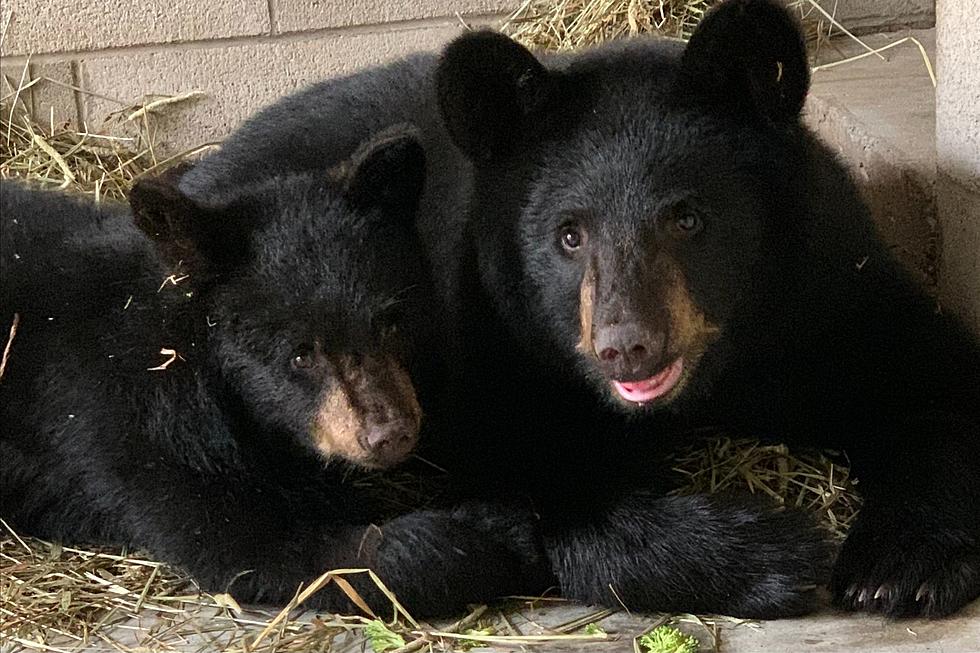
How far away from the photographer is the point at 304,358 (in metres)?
3.52

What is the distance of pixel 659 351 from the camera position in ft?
10.7

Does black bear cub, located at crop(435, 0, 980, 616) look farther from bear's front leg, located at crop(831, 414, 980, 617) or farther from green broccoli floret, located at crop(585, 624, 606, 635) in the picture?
green broccoli floret, located at crop(585, 624, 606, 635)

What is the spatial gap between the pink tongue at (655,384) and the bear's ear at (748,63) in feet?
2.44

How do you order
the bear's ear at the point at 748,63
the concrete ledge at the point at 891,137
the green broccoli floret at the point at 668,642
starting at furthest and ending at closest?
the concrete ledge at the point at 891,137 < the bear's ear at the point at 748,63 < the green broccoli floret at the point at 668,642

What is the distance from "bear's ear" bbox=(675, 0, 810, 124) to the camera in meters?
3.37

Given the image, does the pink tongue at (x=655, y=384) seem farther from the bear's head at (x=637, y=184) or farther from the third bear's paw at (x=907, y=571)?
the third bear's paw at (x=907, y=571)

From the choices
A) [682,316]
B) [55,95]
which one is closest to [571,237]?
[682,316]

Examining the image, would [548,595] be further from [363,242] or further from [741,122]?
[741,122]

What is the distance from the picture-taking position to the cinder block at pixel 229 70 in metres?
6.34

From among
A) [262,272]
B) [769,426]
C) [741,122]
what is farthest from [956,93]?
[262,272]

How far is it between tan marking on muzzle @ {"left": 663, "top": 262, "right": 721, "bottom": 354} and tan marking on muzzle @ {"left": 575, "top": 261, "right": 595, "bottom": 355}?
0.19m

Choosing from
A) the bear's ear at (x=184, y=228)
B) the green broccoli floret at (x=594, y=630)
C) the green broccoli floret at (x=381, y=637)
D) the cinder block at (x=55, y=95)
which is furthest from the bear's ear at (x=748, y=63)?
the cinder block at (x=55, y=95)

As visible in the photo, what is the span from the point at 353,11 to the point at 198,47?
78 cm

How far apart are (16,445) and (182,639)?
3.12ft
